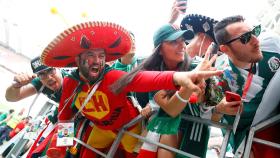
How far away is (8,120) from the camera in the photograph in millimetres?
8141

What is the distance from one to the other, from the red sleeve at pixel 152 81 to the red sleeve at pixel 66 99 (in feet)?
2.20

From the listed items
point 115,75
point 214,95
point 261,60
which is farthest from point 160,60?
point 261,60

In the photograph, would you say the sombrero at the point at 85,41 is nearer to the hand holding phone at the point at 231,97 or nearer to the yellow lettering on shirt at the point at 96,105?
the yellow lettering on shirt at the point at 96,105

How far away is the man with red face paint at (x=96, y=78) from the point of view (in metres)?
1.92

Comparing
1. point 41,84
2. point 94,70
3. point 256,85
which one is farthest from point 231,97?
point 41,84

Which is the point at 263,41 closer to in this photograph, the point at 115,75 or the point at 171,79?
the point at 171,79

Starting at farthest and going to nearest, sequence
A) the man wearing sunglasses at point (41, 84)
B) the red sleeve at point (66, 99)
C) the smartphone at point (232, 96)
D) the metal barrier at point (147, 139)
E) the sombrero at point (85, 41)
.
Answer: the man wearing sunglasses at point (41, 84) → the red sleeve at point (66, 99) → the sombrero at point (85, 41) → the metal barrier at point (147, 139) → the smartphone at point (232, 96)

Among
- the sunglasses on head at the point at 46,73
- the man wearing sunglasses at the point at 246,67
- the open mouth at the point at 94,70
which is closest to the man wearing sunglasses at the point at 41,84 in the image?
the sunglasses on head at the point at 46,73

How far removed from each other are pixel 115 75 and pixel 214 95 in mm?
670

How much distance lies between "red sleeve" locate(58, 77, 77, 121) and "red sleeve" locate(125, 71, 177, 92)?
67 cm

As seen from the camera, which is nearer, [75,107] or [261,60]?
[261,60]

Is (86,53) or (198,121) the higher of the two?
(86,53)

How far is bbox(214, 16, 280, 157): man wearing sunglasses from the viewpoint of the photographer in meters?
1.60

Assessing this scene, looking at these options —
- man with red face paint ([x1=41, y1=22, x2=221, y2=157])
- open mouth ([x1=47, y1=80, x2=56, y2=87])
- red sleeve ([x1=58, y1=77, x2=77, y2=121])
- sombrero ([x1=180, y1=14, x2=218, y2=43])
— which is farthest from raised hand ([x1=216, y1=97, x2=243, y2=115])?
open mouth ([x1=47, y1=80, x2=56, y2=87])
